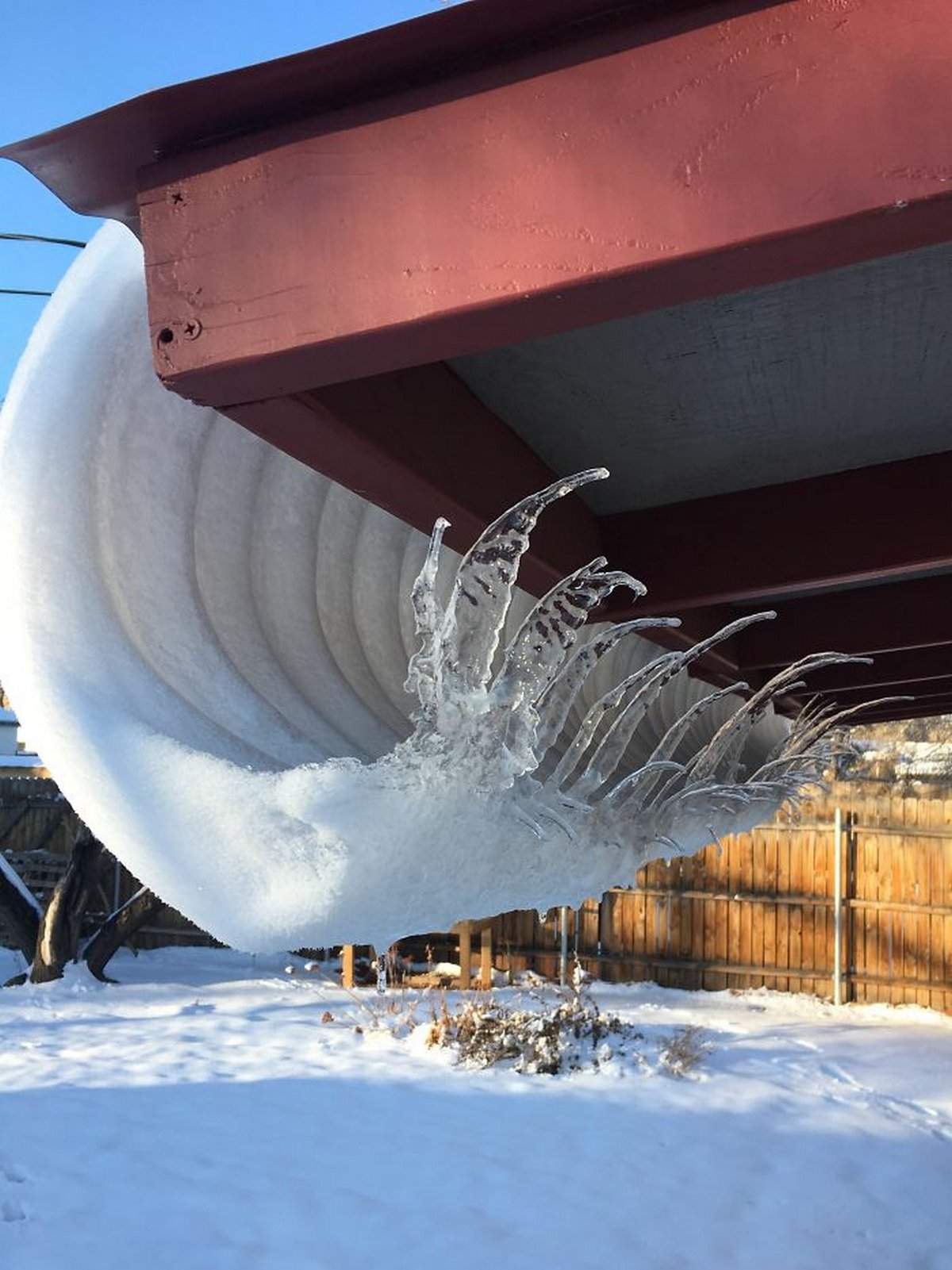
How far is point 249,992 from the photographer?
12656mm

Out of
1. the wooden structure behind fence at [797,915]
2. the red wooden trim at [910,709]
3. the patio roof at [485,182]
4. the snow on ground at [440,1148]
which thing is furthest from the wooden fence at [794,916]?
the patio roof at [485,182]

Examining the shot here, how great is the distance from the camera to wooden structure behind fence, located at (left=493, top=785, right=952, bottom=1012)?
1233 cm

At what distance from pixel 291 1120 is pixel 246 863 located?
23.2ft

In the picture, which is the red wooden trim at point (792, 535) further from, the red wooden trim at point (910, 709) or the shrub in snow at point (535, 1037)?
the shrub in snow at point (535, 1037)

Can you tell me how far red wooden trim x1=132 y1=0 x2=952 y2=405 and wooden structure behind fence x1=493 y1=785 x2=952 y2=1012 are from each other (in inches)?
460

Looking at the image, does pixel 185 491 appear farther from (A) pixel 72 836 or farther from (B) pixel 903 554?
(A) pixel 72 836

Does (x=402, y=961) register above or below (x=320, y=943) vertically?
below

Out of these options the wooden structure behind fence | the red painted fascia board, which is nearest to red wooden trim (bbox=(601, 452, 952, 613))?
the red painted fascia board

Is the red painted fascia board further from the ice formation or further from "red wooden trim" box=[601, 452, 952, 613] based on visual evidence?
"red wooden trim" box=[601, 452, 952, 613]

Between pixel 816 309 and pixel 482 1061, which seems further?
pixel 482 1061

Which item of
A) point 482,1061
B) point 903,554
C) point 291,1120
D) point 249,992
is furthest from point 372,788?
point 249,992

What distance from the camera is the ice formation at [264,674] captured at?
1531 mm

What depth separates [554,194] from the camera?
1.29 metres

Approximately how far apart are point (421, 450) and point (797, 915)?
12.0 meters
